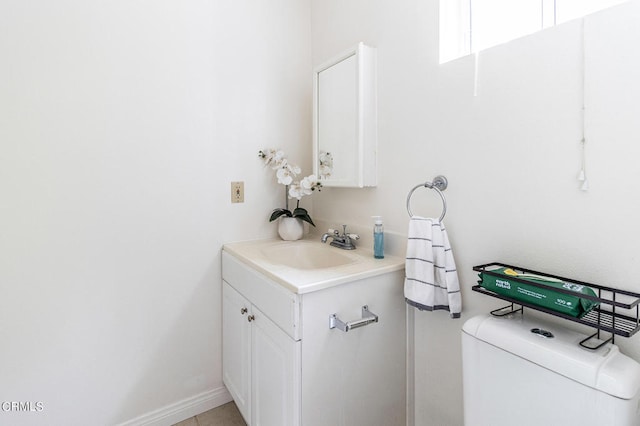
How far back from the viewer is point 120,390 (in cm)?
149

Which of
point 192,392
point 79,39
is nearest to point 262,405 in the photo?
point 192,392

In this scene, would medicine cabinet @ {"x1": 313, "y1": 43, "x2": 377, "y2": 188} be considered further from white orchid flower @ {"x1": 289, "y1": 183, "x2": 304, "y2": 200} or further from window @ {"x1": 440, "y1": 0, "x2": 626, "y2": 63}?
window @ {"x1": 440, "y1": 0, "x2": 626, "y2": 63}

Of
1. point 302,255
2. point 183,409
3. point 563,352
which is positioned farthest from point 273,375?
point 563,352

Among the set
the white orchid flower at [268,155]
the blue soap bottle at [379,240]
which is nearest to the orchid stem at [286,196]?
the white orchid flower at [268,155]

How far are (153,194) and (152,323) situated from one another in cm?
63

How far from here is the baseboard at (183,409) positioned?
1.55 m

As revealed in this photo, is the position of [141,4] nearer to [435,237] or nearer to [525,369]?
[435,237]

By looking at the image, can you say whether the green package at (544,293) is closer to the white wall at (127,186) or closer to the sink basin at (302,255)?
the sink basin at (302,255)

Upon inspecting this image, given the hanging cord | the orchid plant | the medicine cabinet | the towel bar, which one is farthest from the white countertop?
the hanging cord

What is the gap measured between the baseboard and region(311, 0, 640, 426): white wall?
1048mm

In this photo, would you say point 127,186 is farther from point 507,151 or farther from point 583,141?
point 583,141

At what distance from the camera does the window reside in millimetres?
956

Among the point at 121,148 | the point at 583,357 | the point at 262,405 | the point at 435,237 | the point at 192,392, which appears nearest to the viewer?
the point at 583,357

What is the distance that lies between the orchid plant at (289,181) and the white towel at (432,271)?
733 millimetres
